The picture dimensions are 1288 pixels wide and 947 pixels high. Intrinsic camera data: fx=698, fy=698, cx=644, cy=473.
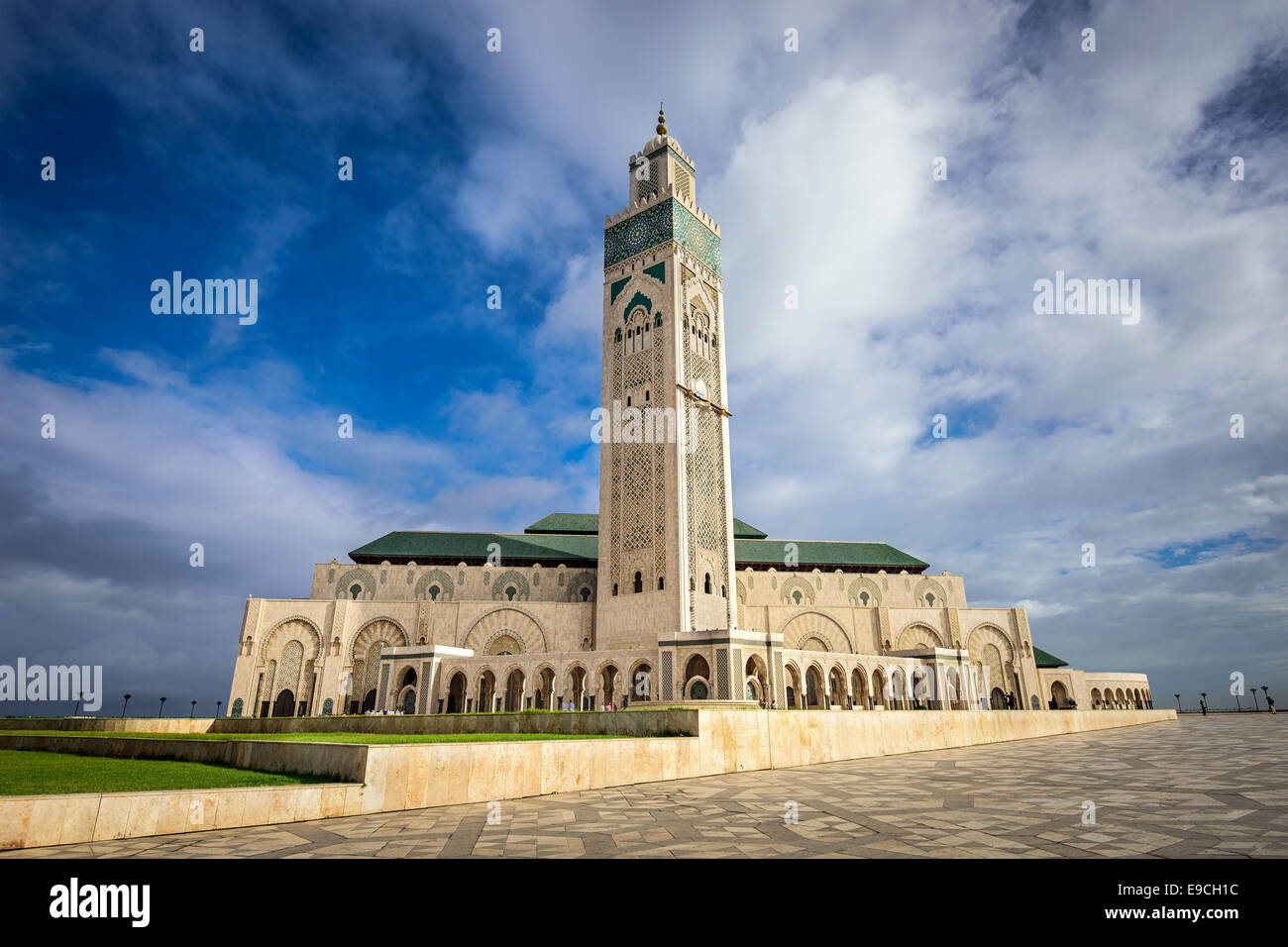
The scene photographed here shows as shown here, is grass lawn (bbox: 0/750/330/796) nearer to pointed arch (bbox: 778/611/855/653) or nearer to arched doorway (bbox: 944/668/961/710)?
arched doorway (bbox: 944/668/961/710)

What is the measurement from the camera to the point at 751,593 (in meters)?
42.9

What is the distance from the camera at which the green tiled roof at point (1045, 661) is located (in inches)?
1738

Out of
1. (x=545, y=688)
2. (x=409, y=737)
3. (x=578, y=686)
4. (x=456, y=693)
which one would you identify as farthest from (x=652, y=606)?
(x=409, y=737)

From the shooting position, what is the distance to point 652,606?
1260 inches

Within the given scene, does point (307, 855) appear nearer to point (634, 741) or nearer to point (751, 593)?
point (634, 741)

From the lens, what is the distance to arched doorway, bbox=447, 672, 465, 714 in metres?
35.3

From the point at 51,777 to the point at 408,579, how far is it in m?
35.3

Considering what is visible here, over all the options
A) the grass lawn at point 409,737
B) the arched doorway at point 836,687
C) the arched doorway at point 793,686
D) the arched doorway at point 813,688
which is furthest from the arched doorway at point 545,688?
the grass lawn at point 409,737

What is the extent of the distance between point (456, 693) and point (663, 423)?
17492mm

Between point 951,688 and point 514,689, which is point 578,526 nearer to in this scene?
point 514,689
